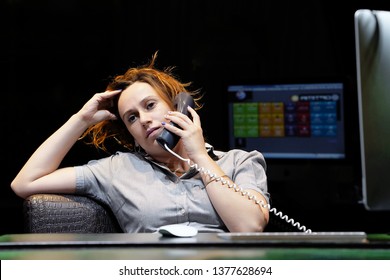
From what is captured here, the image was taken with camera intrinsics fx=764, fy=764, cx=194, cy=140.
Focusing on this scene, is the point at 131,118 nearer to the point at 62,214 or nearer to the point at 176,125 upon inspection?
the point at 176,125

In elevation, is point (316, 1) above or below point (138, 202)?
above

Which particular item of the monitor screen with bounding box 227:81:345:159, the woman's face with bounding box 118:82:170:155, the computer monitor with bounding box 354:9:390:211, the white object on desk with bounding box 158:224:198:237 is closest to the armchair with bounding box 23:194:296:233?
the woman's face with bounding box 118:82:170:155

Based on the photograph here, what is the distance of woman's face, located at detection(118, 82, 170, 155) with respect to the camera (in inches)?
90.3

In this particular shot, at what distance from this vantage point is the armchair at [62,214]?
2188 millimetres

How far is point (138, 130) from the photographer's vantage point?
2.32 m

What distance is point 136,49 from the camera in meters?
4.24

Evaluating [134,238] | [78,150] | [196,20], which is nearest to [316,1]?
[196,20]

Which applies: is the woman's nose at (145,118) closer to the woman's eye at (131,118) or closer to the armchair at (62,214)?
the woman's eye at (131,118)

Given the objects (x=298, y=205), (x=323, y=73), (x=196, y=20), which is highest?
(x=196, y=20)

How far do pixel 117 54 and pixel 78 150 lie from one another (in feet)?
1.89

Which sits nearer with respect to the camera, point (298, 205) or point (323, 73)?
point (298, 205)

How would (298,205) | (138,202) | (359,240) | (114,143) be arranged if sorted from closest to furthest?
(359,240), (138,202), (298,205), (114,143)

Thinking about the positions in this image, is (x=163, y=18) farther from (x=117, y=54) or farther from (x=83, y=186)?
(x=83, y=186)

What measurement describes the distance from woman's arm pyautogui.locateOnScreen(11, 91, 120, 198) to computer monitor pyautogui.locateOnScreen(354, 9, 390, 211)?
1.11m
